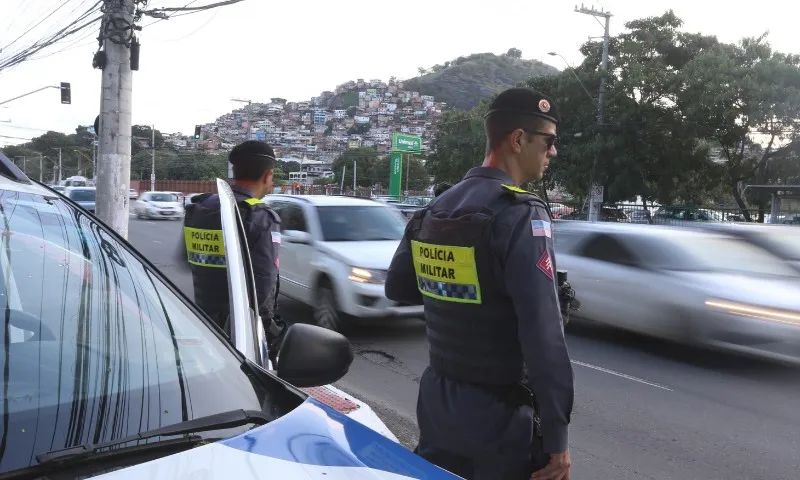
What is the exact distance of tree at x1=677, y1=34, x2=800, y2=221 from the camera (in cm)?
2730

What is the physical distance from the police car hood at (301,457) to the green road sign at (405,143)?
5514 cm

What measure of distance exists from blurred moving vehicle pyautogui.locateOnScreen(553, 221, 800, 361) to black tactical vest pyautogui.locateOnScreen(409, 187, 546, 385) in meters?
5.42

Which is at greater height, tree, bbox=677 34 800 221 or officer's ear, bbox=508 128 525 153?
tree, bbox=677 34 800 221

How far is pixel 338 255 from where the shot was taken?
7.89 meters

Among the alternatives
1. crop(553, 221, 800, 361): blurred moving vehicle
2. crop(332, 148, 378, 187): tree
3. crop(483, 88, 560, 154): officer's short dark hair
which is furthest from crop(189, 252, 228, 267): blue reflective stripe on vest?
crop(332, 148, 378, 187): tree

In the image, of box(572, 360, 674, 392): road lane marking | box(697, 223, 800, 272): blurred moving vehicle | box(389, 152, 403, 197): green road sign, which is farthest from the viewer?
box(389, 152, 403, 197): green road sign

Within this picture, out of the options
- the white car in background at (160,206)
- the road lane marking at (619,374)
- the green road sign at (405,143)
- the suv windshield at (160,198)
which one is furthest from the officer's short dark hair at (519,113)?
the green road sign at (405,143)

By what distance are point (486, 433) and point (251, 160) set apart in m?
2.17

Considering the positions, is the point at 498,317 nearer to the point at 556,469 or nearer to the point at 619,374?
the point at 556,469

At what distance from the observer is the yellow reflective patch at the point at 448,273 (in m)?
2.05

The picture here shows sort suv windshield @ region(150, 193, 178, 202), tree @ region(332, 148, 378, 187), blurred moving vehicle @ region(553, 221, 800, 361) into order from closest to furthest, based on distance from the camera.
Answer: blurred moving vehicle @ region(553, 221, 800, 361)
suv windshield @ region(150, 193, 178, 202)
tree @ region(332, 148, 378, 187)

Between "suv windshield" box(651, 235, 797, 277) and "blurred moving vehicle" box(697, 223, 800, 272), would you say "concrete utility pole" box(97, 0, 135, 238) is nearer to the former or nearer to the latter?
"suv windshield" box(651, 235, 797, 277)

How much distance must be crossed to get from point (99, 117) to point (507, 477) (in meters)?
9.60

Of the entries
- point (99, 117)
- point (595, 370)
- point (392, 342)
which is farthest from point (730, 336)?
point (99, 117)
